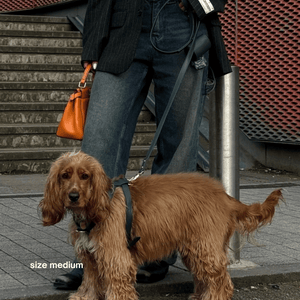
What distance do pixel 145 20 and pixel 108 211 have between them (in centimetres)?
130

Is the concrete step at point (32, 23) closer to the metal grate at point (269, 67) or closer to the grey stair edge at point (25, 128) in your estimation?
the grey stair edge at point (25, 128)

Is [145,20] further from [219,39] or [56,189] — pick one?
[56,189]

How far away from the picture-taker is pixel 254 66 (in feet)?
31.5

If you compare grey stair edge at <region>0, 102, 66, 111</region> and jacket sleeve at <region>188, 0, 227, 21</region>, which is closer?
jacket sleeve at <region>188, 0, 227, 21</region>

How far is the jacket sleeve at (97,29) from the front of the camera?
12.7 ft

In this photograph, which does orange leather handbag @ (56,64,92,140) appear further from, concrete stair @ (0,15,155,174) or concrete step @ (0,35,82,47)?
concrete step @ (0,35,82,47)

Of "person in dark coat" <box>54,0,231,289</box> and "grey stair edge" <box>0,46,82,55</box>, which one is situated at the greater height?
"grey stair edge" <box>0,46,82,55</box>

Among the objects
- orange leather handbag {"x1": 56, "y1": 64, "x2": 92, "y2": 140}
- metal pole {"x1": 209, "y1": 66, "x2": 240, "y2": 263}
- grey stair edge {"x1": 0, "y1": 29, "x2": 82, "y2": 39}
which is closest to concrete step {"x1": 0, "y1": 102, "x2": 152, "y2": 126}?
grey stair edge {"x1": 0, "y1": 29, "x2": 82, "y2": 39}

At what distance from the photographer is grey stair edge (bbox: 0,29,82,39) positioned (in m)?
12.2

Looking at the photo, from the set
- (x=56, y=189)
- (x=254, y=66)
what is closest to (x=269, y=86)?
(x=254, y=66)

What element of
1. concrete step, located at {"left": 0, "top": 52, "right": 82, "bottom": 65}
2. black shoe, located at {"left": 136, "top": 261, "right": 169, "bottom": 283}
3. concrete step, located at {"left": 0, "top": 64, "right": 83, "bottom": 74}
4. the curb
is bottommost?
the curb

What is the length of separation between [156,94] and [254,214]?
1000 millimetres

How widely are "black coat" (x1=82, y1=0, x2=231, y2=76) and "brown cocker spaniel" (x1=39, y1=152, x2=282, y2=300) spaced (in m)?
0.78

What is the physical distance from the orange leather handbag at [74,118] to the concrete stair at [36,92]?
5286 mm
